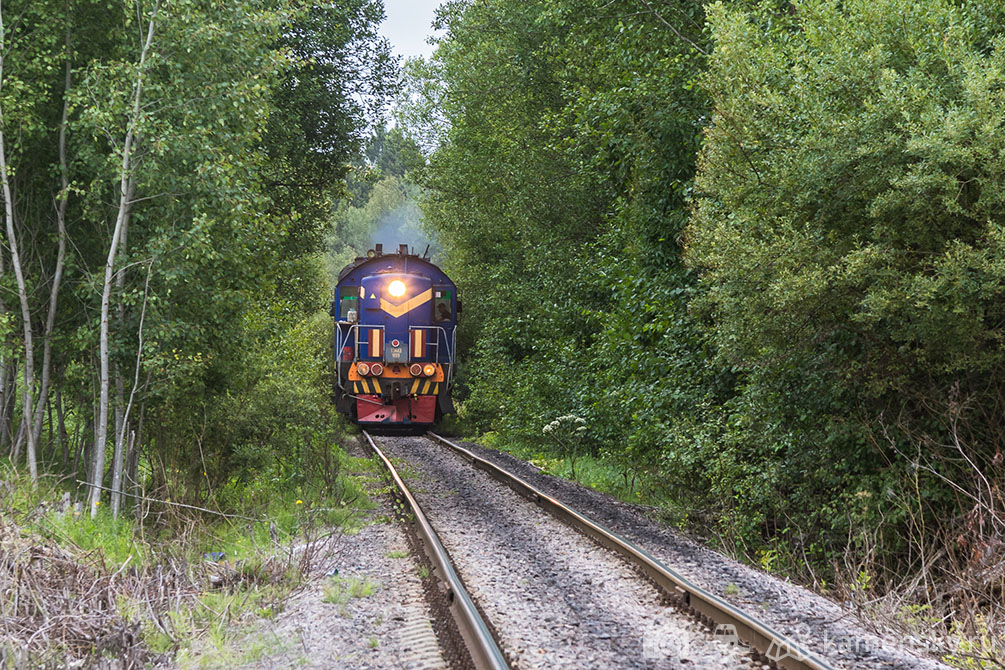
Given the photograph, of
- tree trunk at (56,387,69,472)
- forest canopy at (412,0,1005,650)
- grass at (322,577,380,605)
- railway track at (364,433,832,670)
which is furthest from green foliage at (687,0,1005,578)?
tree trunk at (56,387,69,472)

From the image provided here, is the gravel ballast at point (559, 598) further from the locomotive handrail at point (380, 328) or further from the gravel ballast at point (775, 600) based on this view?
the locomotive handrail at point (380, 328)

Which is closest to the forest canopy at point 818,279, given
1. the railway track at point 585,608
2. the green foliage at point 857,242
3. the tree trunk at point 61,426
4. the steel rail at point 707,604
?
the green foliage at point 857,242

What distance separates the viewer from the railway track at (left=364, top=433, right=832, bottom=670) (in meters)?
5.11

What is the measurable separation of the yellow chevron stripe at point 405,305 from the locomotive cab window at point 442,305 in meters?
0.23

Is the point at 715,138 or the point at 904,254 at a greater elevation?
the point at 715,138

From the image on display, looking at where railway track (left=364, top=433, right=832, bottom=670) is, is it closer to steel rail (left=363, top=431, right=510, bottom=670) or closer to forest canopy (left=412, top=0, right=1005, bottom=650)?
steel rail (left=363, top=431, right=510, bottom=670)

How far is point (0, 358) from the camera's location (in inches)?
357

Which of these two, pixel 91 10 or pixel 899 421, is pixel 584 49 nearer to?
pixel 91 10

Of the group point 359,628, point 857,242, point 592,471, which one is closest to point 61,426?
point 359,628

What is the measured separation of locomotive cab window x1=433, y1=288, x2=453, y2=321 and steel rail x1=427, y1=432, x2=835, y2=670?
9660mm

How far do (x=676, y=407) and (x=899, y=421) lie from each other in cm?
404

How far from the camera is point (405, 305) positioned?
1889 cm

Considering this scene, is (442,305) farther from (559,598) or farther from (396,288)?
(559,598)

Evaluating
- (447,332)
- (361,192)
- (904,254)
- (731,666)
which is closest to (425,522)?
(731,666)
